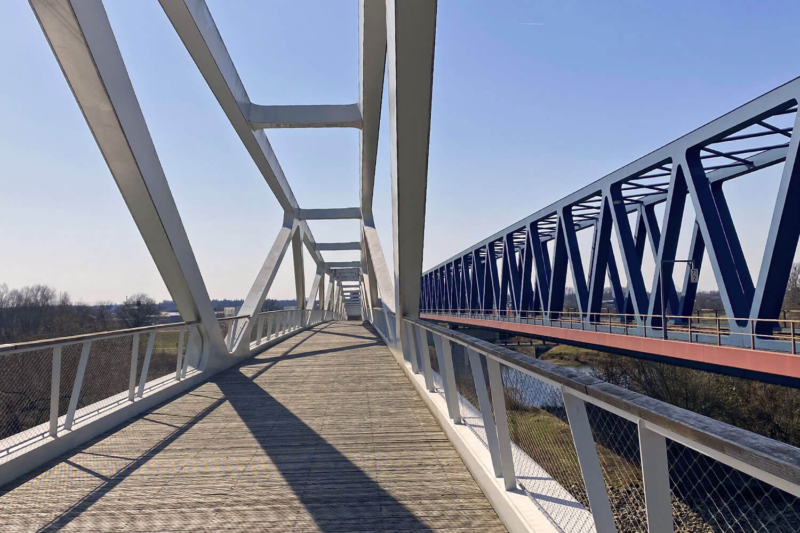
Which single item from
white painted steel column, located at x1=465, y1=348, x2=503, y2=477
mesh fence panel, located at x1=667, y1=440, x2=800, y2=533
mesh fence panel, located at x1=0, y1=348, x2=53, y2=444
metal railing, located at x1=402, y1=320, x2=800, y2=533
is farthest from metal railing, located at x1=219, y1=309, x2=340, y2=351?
mesh fence panel, located at x1=667, y1=440, x2=800, y2=533

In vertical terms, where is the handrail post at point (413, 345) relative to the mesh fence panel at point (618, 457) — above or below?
above

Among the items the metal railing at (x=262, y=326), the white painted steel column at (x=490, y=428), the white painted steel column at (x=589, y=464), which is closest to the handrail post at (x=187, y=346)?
the metal railing at (x=262, y=326)

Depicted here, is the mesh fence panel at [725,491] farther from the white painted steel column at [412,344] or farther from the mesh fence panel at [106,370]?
the mesh fence panel at [106,370]

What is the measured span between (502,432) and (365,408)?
10.1 ft

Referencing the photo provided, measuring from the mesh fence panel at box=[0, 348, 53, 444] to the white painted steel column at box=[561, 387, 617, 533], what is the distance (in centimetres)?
392

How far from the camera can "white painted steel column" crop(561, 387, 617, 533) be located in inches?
64.6

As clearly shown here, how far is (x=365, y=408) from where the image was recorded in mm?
5473

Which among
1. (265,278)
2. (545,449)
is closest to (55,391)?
(545,449)

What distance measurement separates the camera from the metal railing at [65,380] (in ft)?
12.7

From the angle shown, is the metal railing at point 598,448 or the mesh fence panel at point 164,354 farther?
the mesh fence panel at point 164,354

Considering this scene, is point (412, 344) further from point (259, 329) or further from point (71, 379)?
point (259, 329)

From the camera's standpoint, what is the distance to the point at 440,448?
12.9ft

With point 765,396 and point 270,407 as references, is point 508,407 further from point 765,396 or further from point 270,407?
point 765,396

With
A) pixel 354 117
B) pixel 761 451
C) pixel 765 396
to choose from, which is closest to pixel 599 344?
pixel 765 396
